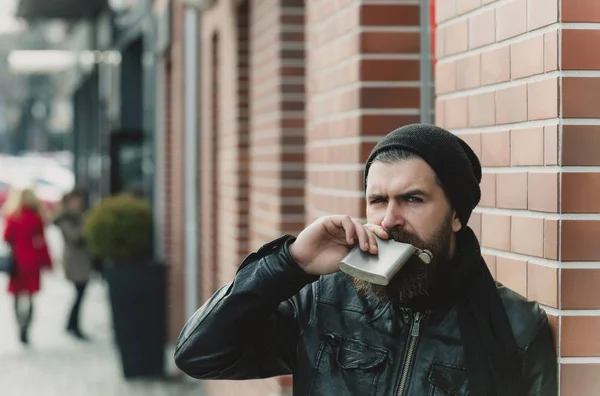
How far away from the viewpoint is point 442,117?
10.7ft

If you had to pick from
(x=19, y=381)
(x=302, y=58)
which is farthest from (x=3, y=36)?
(x=302, y=58)

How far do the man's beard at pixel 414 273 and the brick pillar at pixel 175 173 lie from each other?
8197mm

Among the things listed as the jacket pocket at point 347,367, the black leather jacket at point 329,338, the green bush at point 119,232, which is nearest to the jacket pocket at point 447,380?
the black leather jacket at point 329,338

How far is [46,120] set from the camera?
5466 centimetres

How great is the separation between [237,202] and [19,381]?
12.5 ft

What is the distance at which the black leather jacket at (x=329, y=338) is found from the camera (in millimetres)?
2348

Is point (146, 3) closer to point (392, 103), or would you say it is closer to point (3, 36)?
point (392, 103)

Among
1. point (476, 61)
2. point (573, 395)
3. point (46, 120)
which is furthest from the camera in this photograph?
point (46, 120)

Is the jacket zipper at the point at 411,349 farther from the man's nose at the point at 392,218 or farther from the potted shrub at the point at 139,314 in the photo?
the potted shrub at the point at 139,314

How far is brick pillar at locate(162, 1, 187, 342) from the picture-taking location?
10695 millimetres

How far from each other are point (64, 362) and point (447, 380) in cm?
916

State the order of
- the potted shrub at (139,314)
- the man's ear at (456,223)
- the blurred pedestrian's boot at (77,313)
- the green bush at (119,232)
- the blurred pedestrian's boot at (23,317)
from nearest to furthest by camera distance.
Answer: the man's ear at (456,223), the potted shrub at (139,314), the green bush at (119,232), the blurred pedestrian's boot at (23,317), the blurred pedestrian's boot at (77,313)

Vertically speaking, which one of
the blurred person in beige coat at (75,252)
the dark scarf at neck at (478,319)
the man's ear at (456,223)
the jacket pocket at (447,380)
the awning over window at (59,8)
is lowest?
the blurred person in beige coat at (75,252)

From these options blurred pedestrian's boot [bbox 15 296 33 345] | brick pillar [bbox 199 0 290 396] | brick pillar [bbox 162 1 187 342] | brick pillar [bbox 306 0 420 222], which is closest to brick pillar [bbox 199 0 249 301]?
brick pillar [bbox 199 0 290 396]
